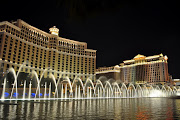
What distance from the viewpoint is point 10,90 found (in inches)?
1738

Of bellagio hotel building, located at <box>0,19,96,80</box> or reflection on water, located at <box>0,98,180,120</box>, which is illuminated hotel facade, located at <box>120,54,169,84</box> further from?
reflection on water, located at <box>0,98,180,120</box>

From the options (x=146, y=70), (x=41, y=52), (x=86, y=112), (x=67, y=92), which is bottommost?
(x=67, y=92)

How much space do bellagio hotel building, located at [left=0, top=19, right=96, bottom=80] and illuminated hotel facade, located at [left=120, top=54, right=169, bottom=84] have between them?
49.7 metres

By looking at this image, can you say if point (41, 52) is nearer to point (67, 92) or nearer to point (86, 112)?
point (67, 92)

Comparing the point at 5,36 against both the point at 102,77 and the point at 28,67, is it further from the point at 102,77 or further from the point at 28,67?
the point at 102,77

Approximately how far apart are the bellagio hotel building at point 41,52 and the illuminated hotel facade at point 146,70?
49.7 metres

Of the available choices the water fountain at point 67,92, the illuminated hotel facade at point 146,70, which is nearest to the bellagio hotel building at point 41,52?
the water fountain at point 67,92

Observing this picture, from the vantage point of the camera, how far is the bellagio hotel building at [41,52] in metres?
84.2

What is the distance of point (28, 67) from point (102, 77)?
379 feet

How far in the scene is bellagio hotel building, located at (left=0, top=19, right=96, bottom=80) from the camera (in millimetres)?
84200

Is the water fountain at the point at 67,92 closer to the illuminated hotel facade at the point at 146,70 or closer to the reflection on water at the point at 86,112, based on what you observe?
the reflection on water at the point at 86,112

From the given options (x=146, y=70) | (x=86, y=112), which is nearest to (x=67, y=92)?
(x=86, y=112)

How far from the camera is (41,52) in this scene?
351ft

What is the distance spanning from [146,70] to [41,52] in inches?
3858
